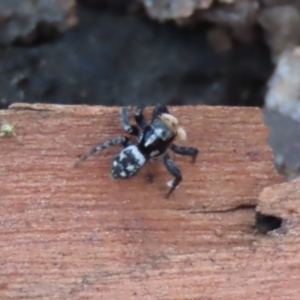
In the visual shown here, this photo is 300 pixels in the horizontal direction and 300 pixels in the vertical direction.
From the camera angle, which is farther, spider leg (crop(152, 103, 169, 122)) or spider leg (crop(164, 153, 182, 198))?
spider leg (crop(152, 103, 169, 122))

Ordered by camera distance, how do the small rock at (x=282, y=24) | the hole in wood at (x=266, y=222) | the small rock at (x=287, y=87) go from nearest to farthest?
the hole in wood at (x=266, y=222) → the small rock at (x=287, y=87) → the small rock at (x=282, y=24)

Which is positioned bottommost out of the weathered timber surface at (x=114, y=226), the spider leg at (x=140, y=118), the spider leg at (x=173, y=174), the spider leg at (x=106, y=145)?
the weathered timber surface at (x=114, y=226)

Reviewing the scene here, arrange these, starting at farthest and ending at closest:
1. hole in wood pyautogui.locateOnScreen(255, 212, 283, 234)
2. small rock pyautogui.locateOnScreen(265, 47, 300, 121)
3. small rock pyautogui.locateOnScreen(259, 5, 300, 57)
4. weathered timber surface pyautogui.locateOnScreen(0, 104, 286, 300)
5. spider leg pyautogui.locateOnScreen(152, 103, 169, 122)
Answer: small rock pyautogui.locateOnScreen(259, 5, 300, 57) < small rock pyautogui.locateOnScreen(265, 47, 300, 121) < spider leg pyautogui.locateOnScreen(152, 103, 169, 122) < hole in wood pyautogui.locateOnScreen(255, 212, 283, 234) < weathered timber surface pyautogui.locateOnScreen(0, 104, 286, 300)

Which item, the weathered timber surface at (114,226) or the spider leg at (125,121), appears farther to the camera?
the spider leg at (125,121)

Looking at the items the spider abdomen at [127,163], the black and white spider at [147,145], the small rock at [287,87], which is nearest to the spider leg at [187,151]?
the black and white spider at [147,145]

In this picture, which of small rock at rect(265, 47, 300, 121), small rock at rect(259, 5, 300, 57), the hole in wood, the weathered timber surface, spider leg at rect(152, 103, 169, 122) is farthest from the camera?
small rock at rect(259, 5, 300, 57)

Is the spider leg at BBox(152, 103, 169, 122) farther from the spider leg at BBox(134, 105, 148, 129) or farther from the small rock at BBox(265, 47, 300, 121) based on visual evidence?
the small rock at BBox(265, 47, 300, 121)

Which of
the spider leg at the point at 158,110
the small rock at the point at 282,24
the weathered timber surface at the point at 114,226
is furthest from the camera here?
the small rock at the point at 282,24

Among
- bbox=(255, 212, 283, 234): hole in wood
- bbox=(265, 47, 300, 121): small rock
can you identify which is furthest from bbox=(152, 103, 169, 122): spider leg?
bbox=(265, 47, 300, 121): small rock

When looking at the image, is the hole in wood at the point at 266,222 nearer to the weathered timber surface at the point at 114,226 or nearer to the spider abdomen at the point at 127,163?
the weathered timber surface at the point at 114,226
